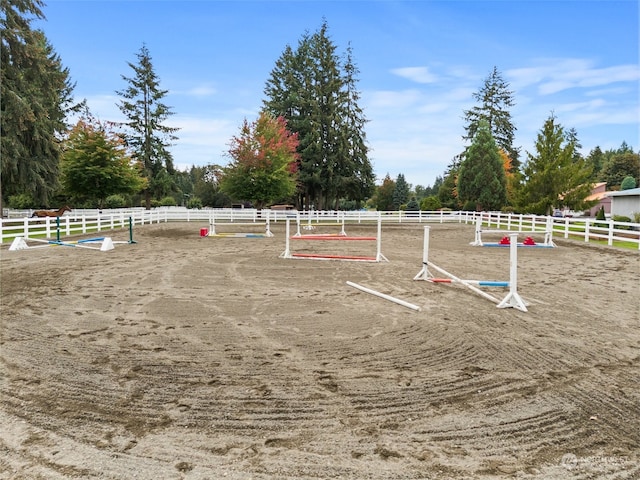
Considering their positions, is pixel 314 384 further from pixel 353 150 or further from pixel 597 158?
pixel 597 158

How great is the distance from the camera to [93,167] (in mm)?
29031

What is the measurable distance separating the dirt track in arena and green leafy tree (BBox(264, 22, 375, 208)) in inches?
1394

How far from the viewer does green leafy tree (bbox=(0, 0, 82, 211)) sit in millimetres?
22547

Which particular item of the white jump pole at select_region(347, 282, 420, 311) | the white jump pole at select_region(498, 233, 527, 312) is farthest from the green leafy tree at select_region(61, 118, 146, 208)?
the white jump pole at select_region(498, 233, 527, 312)

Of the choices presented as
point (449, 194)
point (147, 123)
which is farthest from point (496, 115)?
point (147, 123)

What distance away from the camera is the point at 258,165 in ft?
109

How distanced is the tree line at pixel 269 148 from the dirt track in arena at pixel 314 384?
21656 mm

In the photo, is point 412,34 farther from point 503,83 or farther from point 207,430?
point 503,83

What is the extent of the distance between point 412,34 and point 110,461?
1271cm

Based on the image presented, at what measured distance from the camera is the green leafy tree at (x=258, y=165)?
33.3 meters

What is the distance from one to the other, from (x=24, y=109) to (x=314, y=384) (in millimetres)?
25587

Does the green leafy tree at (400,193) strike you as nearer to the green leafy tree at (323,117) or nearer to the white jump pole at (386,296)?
the green leafy tree at (323,117)

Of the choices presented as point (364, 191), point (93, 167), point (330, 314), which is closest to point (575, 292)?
point (330, 314)

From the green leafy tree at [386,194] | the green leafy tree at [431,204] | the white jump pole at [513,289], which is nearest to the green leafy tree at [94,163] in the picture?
the white jump pole at [513,289]
